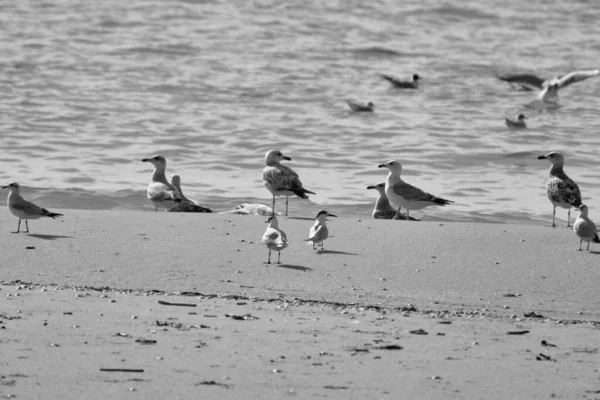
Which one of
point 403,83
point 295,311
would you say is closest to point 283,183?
point 295,311

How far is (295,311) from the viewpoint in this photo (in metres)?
8.20

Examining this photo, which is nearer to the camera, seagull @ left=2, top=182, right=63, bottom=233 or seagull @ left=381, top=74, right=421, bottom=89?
seagull @ left=2, top=182, right=63, bottom=233

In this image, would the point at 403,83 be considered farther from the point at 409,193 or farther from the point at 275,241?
the point at 275,241

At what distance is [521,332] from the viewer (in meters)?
7.72

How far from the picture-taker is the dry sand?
258 inches

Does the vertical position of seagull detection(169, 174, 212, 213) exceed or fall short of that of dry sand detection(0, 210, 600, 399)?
it falls short

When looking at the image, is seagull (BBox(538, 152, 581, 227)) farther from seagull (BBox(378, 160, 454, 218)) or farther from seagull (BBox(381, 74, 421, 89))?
seagull (BBox(381, 74, 421, 89))

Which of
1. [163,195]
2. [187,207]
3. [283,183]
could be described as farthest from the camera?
[283,183]

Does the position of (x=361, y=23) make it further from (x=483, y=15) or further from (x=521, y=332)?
(x=521, y=332)

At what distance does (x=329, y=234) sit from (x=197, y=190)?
446 centimetres

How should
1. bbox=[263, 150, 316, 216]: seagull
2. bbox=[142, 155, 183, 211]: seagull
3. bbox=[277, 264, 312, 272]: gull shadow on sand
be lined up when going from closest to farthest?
bbox=[277, 264, 312, 272]: gull shadow on sand → bbox=[142, 155, 183, 211]: seagull → bbox=[263, 150, 316, 216]: seagull

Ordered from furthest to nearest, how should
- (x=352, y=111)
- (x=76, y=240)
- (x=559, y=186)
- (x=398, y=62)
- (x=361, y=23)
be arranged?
(x=361, y=23), (x=398, y=62), (x=352, y=111), (x=559, y=186), (x=76, y=240)

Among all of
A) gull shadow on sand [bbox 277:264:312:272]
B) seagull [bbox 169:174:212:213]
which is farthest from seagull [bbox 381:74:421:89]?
gull shadow on sand [bbox 277:264:312:272]

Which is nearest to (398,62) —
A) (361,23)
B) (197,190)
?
(361,23)
